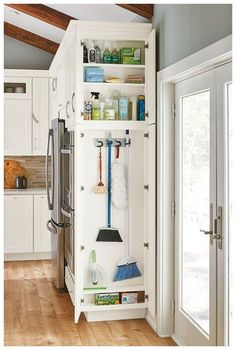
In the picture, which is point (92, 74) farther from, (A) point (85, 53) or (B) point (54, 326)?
(B) point (54, 326)

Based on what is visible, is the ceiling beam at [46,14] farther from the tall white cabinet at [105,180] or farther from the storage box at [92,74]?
the storage box at [92,74]

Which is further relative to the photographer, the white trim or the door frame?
the white trim

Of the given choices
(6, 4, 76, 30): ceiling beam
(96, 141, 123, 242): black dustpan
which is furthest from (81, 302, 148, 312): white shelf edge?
(6, 4, 76, 30): ceiling beam

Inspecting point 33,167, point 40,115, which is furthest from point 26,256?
point 40,115

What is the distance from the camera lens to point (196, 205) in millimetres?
3496

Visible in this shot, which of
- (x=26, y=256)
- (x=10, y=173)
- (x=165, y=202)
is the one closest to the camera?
(x=165, y=202)

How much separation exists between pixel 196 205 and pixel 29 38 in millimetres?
4565

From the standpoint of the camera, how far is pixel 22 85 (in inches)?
279

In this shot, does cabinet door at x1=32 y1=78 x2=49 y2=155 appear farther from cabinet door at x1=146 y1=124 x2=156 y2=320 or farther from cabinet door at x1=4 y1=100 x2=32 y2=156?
cabinet door at x1=146 y1=124 x2=156 y2=320

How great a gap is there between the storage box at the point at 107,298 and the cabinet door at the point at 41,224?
266 centimetres

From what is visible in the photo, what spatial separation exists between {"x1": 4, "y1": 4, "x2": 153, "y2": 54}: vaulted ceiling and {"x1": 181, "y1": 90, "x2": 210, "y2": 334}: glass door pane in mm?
1283

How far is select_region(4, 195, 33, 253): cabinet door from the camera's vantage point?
21.9 feet

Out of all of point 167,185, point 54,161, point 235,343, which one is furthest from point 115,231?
point 235,343

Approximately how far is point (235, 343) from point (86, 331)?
2146mm
